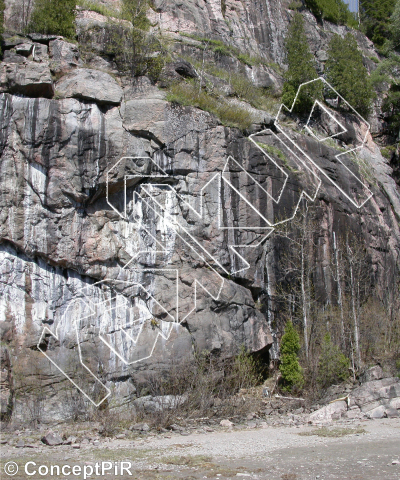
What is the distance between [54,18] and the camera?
62.5 feet

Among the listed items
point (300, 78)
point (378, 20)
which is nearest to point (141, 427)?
point (300, 78)

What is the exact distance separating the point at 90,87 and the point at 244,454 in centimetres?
1209

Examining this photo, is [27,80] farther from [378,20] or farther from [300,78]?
[378,20]

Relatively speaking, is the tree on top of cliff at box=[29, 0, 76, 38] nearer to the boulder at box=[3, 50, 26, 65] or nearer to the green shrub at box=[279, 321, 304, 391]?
the boulder at box=[3, 50, 26, 65]

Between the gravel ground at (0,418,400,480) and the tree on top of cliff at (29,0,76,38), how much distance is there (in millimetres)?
14554

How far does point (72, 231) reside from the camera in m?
15.1

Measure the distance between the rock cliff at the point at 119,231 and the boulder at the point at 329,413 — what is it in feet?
9.86

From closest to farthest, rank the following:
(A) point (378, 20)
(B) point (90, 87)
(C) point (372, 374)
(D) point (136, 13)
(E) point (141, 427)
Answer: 1. (E) point (141, 427)
2. (C) point (372, 374)
3. (B) point (90, 87)
4. (D) point (136, 13)
5. (A) point (378, 20)

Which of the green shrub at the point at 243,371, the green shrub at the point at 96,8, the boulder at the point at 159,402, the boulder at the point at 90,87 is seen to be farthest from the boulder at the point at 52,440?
the green shrub at the point at 96,8

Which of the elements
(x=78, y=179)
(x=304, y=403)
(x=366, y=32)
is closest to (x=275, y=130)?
(x=78, y=179)

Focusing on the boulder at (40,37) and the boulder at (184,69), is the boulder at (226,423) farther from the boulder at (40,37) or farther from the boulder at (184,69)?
the boulder at (40,37)

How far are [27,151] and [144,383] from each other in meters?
7.79

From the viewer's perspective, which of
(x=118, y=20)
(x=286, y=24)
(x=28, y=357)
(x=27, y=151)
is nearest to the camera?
(x=28, y=357)

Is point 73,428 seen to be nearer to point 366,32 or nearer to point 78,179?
point 78,179
